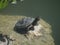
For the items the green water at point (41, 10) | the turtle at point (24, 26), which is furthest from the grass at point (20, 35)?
the green water at point (41, 10)

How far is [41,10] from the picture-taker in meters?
2.92

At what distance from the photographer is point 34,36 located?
2.09 m

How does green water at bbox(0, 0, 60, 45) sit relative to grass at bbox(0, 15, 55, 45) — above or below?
above

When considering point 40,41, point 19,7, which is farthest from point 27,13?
point 40,41

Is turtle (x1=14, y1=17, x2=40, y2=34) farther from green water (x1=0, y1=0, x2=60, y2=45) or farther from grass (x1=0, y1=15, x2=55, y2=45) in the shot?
green water (x1=0, y1=0, x2=60, y2=45)

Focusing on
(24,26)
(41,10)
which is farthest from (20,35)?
(41,10)

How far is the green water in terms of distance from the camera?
2889mm

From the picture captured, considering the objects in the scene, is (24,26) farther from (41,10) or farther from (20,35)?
(41,10)

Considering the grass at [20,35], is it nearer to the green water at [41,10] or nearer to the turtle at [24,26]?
the turtle at [24,26]

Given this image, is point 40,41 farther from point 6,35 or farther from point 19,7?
point 19,7

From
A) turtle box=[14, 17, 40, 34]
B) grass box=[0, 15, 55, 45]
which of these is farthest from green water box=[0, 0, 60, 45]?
turtle box=[14, 17, 40, 34]

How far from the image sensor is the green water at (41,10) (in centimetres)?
289

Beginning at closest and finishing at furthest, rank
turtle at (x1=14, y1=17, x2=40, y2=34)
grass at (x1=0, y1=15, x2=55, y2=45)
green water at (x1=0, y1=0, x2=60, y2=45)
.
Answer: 1. grass at (x1=0, y1=15, x2=55, y2=45)
2. turtle at (x1=14, y1=17, x2=40, y2=34)
3. green water at (x1=0, y1=0, x2=60, y2=45)

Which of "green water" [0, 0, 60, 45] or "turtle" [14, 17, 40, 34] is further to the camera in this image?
"green water" [0, 0, 60, 45]
